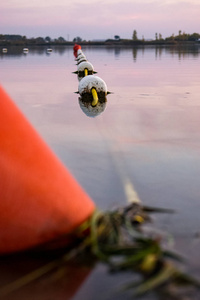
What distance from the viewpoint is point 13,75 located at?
58.1 feet

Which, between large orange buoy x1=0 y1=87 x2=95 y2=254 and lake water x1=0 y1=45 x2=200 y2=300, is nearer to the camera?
large orange buoy x1=0 y1=87 x2=95 y2=254

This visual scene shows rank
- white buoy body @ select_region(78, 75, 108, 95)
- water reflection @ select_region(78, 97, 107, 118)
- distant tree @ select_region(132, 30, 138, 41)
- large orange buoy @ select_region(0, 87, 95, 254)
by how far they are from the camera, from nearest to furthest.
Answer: large orange buoy @ select_region(0, 87, 95, 254) → water reflection @ select_region(78, 97, 107, 118) → white buoy body @ select_region(78, 75, 108, 95) → distant tree @ select_region(132, 30, 138, 41)

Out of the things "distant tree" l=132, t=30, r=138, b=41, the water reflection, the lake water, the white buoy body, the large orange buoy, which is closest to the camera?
the large orange buoy

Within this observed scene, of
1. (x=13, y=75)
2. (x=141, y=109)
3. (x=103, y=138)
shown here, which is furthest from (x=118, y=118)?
(x=13, y=75)

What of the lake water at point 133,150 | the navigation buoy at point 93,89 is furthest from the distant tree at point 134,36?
the navigation buoy at point 93,89

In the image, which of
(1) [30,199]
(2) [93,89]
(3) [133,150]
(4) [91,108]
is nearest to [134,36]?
(2) [93,89]

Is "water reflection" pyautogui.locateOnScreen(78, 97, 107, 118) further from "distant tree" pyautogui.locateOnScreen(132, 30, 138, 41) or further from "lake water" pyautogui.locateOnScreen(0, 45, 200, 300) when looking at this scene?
"distant tree" pyautogui.locateOnScreen(132, 30, 138, 41)

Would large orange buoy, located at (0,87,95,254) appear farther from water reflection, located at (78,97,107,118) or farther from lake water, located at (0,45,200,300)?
water reflection, located at (78,97,107,118)

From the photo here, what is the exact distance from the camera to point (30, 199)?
2.89 meters

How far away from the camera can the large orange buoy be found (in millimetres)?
2889

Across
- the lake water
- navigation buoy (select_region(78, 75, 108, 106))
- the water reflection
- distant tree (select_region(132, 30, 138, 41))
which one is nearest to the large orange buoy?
the lake water

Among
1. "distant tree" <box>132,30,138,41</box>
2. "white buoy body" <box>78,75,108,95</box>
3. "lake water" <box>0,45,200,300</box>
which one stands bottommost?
"lake water" <box>0,45,200,300</box>

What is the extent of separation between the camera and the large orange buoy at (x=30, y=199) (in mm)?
2889

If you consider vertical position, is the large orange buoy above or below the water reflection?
above
